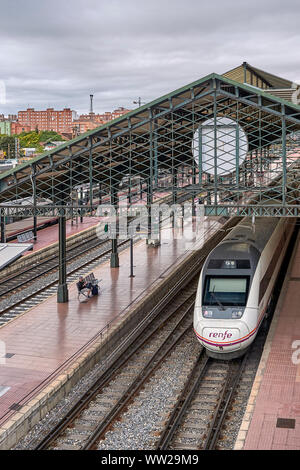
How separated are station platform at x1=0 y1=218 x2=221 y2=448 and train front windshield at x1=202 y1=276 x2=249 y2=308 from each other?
370 centimetres

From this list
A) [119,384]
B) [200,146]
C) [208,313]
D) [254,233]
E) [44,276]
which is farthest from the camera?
[44,276]

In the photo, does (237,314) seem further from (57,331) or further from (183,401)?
(57,331)

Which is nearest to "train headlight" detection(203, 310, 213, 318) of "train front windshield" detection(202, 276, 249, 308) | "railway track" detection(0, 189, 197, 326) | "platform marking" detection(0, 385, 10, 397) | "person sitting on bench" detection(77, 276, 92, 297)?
"train front windshield" detection(202, 276, 249, 308)

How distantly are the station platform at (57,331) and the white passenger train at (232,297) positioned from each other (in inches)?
138

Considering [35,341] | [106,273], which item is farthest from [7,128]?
[35,341]

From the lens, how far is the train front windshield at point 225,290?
1419 centimetres

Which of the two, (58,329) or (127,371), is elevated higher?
(58,329)

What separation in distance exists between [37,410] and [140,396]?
101 inches

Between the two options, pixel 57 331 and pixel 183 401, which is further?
pixel 57 331

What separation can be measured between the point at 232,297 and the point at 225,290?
312mm

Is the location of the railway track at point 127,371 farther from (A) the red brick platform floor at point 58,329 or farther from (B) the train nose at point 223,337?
(B) the train nose at point 223,337

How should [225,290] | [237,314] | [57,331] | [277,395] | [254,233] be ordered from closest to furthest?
[277,395] < [237,314] < [225,290] < [57,331] < [254,233]

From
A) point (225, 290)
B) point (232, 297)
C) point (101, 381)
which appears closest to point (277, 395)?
point (232, 297)

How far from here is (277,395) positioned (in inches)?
470
